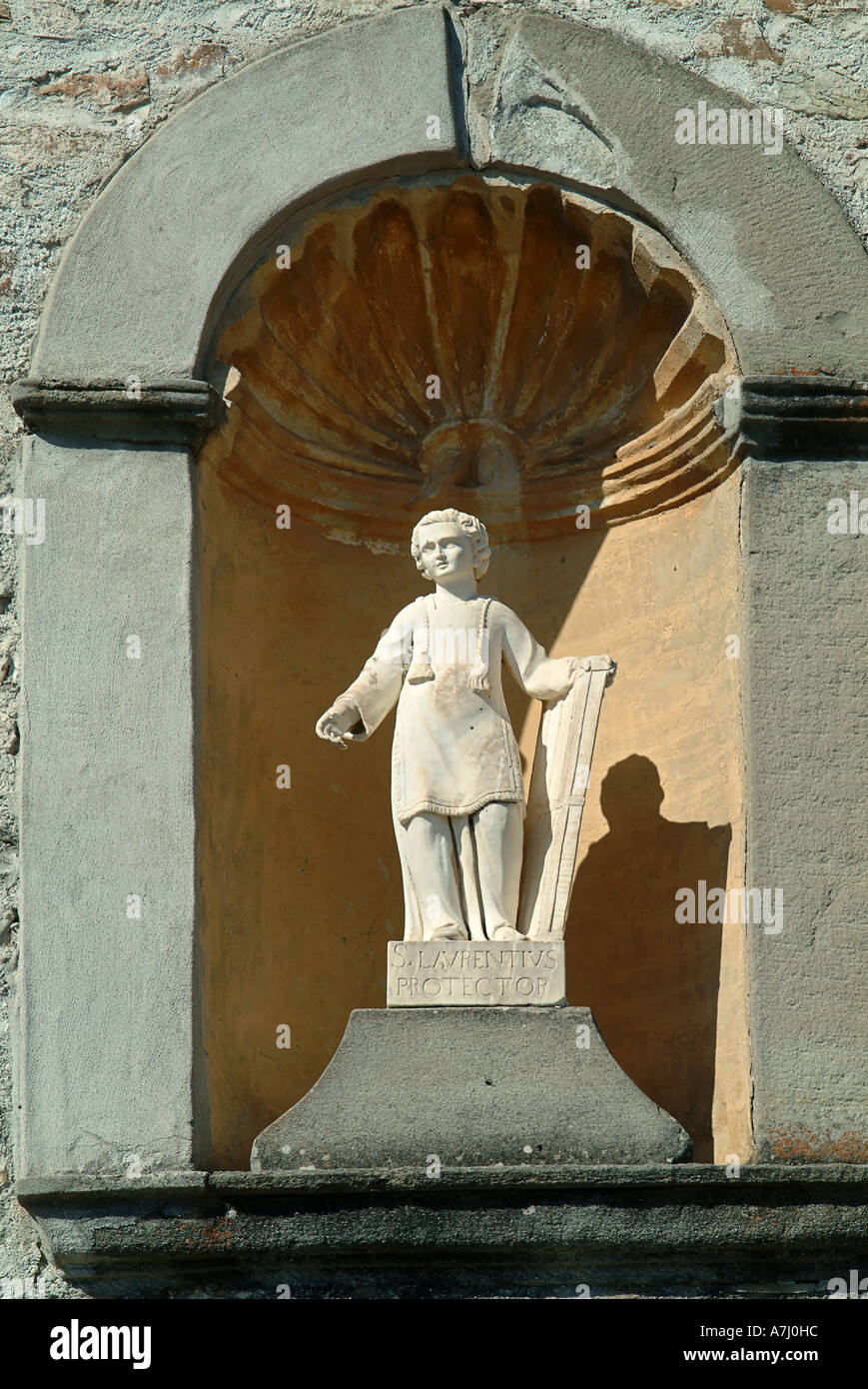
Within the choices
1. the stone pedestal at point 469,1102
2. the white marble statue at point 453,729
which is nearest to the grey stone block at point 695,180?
the white marble statue at point 453,729

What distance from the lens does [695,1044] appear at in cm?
643

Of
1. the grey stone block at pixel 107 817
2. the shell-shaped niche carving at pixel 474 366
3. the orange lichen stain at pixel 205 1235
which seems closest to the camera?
the orange lichen stain at pixel 205 1235

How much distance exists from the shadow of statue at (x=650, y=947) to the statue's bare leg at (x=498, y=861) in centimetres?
60

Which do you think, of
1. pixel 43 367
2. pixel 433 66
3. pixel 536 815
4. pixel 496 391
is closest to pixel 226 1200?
pixel 536 815

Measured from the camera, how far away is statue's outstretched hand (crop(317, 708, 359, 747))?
6.28 metres

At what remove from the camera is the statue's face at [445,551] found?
6488mm

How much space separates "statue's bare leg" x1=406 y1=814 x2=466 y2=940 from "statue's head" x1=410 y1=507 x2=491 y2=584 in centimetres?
75

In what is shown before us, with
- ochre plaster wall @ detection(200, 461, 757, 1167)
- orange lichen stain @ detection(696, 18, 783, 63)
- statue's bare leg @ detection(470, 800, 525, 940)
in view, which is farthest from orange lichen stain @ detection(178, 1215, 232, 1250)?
orange lichen stain @ detection(696, 18, 783, 63)

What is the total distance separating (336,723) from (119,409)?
3.32ft

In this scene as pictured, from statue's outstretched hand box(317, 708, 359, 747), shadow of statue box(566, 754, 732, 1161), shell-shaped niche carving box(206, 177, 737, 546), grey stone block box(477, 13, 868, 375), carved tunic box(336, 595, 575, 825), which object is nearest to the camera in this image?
carved tunic box(336, 595, 575, 825)

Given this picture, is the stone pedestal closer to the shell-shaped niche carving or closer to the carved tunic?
the carved tunic

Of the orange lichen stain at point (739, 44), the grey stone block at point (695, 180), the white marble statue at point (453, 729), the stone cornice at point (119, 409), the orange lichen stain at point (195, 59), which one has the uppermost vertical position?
the orange lichen stain at point (739, 44)

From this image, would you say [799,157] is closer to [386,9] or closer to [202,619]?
[386,9]

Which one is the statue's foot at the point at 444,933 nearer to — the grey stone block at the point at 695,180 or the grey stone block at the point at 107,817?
the grey stone block at the point at 107,817
